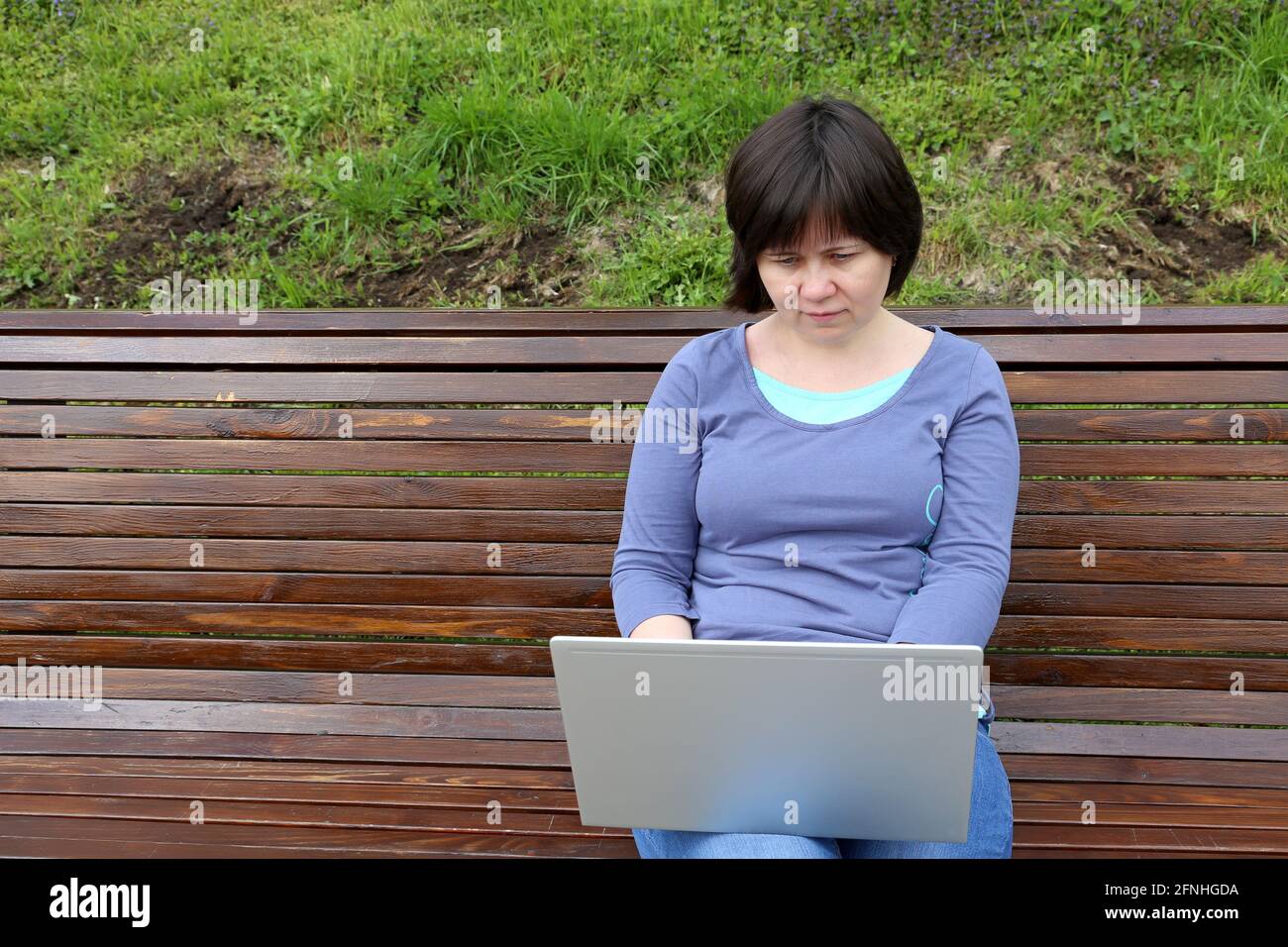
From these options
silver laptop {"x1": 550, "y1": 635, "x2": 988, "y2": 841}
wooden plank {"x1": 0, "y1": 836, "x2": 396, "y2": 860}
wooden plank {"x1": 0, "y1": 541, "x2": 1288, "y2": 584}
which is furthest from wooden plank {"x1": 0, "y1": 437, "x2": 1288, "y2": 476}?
silver laptop {"x1": 550, "y1": 635, "x2": 988, "y2": 841}

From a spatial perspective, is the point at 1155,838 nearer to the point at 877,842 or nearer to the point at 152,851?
the point at 877,842

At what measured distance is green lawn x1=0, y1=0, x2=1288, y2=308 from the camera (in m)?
3.77

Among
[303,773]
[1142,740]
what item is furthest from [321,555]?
[1142,740]

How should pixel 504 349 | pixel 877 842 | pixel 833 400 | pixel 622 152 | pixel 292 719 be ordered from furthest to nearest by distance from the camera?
pixel 622 152, pixel 504 349, pixel 292 719, pixel 833 400, pixel 877 842

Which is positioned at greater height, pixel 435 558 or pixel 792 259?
pixel 792 259

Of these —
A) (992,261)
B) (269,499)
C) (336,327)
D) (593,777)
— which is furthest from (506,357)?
(992,261)

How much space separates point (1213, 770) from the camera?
250 cm

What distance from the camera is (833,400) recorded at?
225 cm

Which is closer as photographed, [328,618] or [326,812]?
[326,812]

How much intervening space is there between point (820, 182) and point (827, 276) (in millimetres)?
164

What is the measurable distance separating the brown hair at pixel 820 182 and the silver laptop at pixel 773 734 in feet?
2.51

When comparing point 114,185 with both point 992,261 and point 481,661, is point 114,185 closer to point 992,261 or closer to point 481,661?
point 481,661

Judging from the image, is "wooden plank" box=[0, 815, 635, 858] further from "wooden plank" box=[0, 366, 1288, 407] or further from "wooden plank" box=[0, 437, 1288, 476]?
"wooden plank" box=[0, 366, 1288, 407]

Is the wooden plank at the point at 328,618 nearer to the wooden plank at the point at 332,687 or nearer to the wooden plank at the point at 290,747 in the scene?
the wooden plank at the point at 332,687
